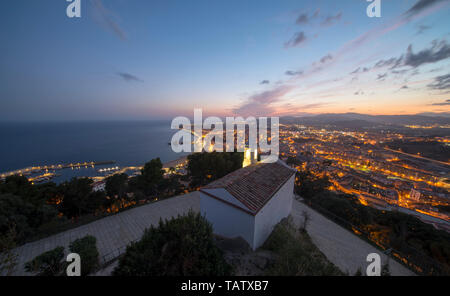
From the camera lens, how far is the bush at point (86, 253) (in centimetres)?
522

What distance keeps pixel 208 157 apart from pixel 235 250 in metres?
9.56

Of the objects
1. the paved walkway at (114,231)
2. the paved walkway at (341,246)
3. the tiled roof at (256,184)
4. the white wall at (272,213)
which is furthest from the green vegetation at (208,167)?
the paved walkway at (341,246)

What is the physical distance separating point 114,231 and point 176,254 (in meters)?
6.22

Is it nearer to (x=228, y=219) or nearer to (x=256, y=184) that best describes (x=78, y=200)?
(x=228, y=219)

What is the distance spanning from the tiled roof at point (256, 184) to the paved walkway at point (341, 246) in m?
3.02

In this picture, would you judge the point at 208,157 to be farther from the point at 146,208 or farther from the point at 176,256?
the point at 176,256

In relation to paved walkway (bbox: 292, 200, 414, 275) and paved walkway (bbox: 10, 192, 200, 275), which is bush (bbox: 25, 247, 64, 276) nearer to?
paved walkway (bbox: 10, 192, 200, 275)

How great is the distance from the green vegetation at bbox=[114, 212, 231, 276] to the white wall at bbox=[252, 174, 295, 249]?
2258mm

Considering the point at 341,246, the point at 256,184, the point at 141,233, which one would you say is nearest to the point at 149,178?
the point at 141,233

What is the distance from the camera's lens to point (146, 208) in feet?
33.2

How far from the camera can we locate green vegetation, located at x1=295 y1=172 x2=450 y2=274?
6.89 m
